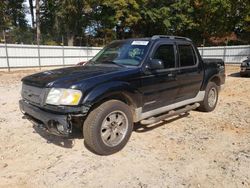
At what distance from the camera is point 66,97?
134 inches

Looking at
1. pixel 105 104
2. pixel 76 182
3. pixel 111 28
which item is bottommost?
pixel 76 182

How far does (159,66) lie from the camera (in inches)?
168

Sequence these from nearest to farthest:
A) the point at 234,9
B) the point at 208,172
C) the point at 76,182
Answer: the point at 76,182 → the point at 208,172 → the point at 234,9

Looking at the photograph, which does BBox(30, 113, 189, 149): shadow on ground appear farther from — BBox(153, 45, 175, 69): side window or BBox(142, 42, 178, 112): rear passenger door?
BBox(153, 45, 175, 69): side window

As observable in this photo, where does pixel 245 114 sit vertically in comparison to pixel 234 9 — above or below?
below

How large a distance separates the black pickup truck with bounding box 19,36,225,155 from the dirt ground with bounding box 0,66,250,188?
1.11ft

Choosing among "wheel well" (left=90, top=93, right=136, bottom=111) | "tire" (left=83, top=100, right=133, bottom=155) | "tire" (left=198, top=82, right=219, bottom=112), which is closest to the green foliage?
"tire" (left=198, top=82, right=219, bottom=112)

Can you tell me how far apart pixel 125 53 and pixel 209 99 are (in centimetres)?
283

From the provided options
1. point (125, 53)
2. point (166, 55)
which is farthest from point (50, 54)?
point (166, 55)

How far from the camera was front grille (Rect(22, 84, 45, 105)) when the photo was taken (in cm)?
359

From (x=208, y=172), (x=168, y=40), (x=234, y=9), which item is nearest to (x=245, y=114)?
(x=168, y=40)

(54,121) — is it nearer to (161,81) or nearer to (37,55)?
(161,81)

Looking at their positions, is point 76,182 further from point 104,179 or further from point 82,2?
point 82,2

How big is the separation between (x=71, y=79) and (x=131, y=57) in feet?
4.40
